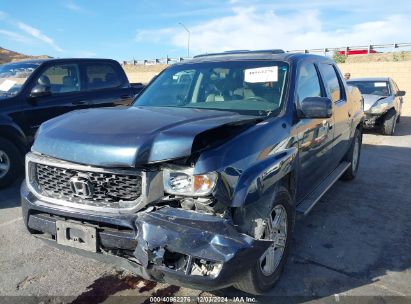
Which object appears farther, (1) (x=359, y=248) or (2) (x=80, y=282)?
(1) (x=359, y=248)

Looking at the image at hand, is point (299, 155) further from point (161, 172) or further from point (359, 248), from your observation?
point (161, 172)

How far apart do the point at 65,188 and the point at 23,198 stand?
18.3 inches

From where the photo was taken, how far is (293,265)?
11.8ft

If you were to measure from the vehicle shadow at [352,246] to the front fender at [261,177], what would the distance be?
36.3 inches

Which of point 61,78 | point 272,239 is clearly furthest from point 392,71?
point 272,239

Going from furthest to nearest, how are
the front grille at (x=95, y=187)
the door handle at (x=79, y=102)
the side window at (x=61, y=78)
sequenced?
the door handle at (x=79, y=102) < the side window at (x=61, y=78) < the front grille at (x=95, y=187)

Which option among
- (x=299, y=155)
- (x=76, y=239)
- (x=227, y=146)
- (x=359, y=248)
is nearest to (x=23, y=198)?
(x=76, y=239)

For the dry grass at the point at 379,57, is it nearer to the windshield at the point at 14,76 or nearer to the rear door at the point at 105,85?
the rear door at the point at 105,85

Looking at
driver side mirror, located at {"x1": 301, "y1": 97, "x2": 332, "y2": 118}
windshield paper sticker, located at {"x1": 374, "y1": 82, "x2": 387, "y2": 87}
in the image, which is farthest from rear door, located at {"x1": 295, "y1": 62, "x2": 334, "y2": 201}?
windshield paper sticker, located at {"x1": 374, "y1": 82, "x2": 387, "y2": 87}

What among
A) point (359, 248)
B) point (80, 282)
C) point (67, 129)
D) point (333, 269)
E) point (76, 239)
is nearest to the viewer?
point (76, 239)

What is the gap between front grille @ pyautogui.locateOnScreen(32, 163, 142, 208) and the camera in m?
2.62

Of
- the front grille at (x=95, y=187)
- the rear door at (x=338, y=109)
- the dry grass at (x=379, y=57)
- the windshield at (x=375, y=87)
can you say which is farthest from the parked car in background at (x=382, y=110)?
the dry grass at (x=379, y=57)

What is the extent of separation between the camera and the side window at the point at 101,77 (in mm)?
6934

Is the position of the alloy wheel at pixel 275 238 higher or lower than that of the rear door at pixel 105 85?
lower
